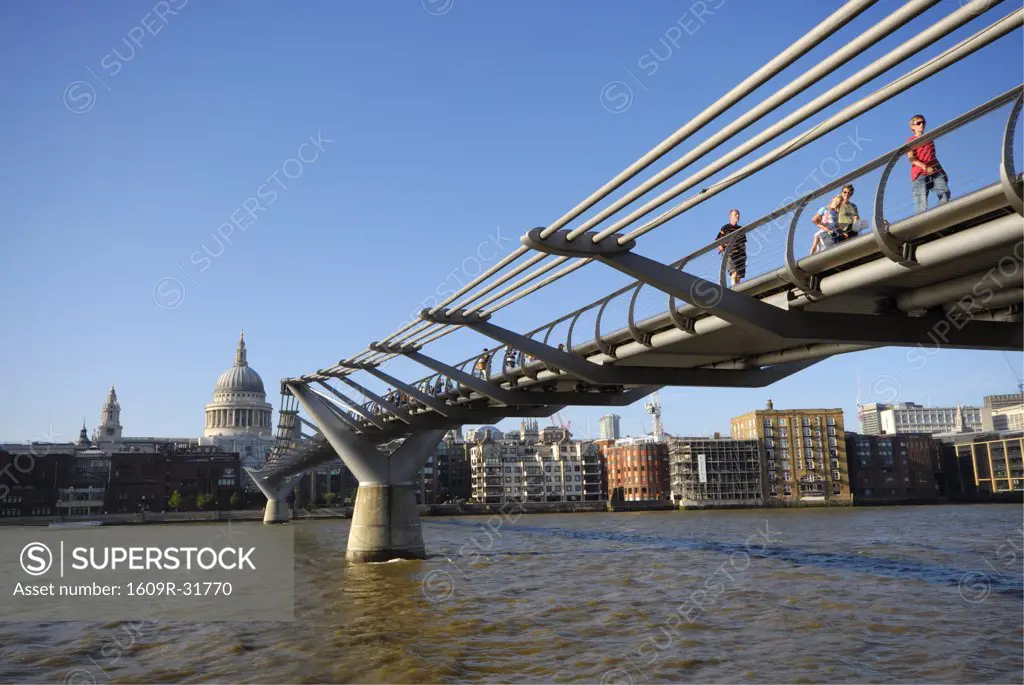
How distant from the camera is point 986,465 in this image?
145000mm

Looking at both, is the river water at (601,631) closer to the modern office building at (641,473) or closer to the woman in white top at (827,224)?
the woman in white top at (827,224)

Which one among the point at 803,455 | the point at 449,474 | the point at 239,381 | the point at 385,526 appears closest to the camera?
the point at 385,526

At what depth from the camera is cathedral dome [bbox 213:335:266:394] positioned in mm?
161625

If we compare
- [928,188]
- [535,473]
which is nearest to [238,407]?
[535,473]

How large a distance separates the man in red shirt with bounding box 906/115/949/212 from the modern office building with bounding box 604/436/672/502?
123196 mm

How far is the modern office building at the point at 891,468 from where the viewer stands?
140 m

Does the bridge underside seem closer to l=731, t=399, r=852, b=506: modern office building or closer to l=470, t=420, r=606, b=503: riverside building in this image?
l=470, t=420, r=606, b=503: riverside building

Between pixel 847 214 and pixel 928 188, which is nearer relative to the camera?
pixel 928 188

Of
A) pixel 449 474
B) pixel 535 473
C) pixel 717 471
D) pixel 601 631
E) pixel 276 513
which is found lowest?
pixel 276 513

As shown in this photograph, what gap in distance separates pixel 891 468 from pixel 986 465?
57.3 feet

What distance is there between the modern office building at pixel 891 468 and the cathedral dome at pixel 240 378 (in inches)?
4289

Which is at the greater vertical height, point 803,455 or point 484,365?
point 484,365

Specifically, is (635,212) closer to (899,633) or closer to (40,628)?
(899,633)

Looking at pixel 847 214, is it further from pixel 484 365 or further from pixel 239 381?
pixel 239 381
